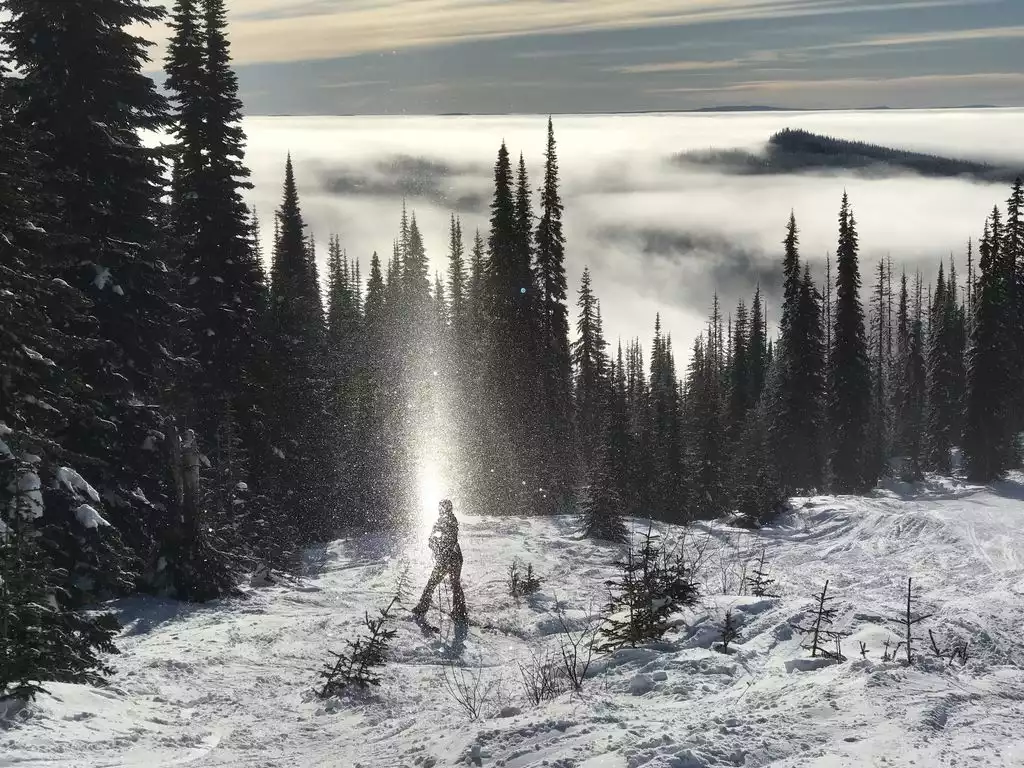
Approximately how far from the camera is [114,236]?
51.4ft

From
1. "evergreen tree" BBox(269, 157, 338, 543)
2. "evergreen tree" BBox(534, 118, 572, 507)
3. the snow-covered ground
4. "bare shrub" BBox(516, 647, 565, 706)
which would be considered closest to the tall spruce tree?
the snow-covered ground

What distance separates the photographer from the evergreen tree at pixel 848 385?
48156 millimetres

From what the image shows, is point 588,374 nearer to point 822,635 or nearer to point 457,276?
point 457,276

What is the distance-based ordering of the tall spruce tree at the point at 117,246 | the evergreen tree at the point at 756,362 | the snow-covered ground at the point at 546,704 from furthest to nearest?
the evergreen tree at the point at 756,362, the tall spruce tree at the point at 117,246, the snow-covered ground at the point at 546,704

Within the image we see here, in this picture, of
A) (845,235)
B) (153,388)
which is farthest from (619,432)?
(153,388)

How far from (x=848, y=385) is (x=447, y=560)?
40.7 meters

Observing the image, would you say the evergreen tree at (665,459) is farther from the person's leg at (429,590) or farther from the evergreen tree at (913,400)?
the person's leg at (429,590)

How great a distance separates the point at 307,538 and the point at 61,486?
18540 millimetres

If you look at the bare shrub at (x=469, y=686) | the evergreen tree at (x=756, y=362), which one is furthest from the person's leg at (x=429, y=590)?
the evergreen tree at (x=756, y=362)

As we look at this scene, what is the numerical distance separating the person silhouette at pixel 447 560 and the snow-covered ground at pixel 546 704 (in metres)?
0.47

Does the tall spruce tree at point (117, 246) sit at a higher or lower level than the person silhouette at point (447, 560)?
higher

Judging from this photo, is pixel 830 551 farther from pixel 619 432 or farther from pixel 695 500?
pixel 695 500

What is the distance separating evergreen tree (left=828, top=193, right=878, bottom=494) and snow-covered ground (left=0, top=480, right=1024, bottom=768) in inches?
1304

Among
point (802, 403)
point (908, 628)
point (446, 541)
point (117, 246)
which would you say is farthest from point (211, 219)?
point (802, 403)
